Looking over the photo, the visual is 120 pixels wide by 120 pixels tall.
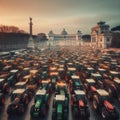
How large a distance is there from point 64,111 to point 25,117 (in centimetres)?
431

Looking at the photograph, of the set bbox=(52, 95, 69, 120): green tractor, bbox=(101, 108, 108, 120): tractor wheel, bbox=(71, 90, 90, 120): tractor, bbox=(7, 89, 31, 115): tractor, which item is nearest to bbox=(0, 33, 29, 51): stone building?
bbox=(7, 89, 31, 115): tractor

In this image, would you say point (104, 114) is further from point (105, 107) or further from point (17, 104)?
point (17, 104)

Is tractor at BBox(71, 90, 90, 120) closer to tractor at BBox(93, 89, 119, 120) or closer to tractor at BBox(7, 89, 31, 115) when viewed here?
tractor at BBox(93, 89, 119, 120)

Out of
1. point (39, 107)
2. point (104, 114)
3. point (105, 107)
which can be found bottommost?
point (104, 114)

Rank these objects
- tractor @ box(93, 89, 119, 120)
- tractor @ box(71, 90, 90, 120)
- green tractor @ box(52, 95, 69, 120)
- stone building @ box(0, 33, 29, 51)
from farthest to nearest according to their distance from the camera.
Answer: stone building @ box(0, 33, 29, 51), tractor @ box(71, 90, 90, 120), tractor @ box(93, 89, 119, 120), green tractor @ box(52, 95, 69, 120)

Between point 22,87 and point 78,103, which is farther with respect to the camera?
point 22,87

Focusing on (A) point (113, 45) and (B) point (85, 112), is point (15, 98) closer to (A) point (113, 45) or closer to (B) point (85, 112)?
(B) point (85, 112)

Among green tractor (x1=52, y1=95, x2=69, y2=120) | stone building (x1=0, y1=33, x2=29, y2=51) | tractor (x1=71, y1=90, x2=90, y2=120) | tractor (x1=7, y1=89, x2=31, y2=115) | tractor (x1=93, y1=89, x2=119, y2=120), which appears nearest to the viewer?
green tractor (x1=52, y1=95, x2=69, y2=120)

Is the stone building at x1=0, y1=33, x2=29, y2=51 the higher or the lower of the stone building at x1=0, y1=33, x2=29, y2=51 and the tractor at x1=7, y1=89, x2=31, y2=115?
the higher

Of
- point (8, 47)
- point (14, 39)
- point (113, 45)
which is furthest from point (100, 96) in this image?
point (113, 45)

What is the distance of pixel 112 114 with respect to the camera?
1420 cm

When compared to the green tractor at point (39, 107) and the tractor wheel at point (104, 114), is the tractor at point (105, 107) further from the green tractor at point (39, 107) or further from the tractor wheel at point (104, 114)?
the green tractor at point (39, 107)

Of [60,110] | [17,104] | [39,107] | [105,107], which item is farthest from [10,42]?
[105,107]

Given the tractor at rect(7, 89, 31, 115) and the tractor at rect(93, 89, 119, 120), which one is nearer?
the tractor at rect(93, 89, 119, 120)
